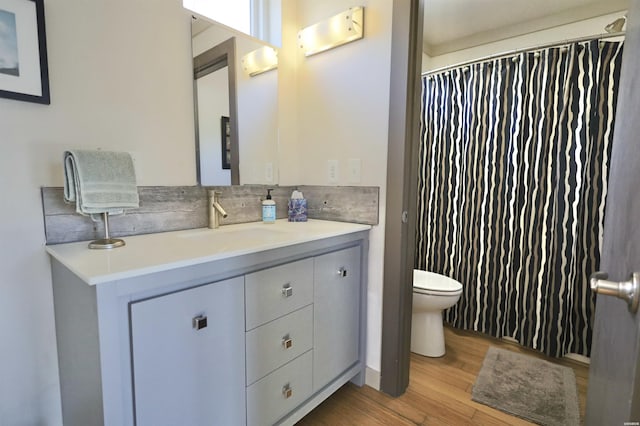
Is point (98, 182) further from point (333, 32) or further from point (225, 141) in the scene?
point (333, 32)

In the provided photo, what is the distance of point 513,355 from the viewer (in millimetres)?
1960

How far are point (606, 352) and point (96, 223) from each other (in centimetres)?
154

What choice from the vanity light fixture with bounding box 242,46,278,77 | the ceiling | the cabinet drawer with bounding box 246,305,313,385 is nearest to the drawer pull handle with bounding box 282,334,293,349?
the cabinet drawer with bounding box 246,305,313,385

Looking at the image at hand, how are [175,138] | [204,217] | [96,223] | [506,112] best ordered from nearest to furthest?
[96,223] → [175,138] → [204,217] → [506,112]

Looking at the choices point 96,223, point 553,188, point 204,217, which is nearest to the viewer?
point 96,223

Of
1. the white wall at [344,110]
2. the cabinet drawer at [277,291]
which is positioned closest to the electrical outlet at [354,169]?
the white wall at [344,110]

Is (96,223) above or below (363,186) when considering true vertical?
below

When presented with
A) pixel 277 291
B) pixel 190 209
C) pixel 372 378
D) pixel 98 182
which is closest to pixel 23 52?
pixel 98 182

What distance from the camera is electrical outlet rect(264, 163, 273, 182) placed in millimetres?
1775

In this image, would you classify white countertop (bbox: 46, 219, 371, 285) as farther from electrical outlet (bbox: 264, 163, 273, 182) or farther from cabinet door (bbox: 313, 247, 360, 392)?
electrical outlet (bbox: 264, 163, 273, 182)

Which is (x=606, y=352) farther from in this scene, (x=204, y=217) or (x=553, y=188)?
(x=553, y=188)

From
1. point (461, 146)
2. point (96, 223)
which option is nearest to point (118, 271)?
point (96, 223)

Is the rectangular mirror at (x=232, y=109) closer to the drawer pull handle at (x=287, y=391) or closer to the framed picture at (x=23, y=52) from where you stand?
the framed picture at (x=23, y=52)

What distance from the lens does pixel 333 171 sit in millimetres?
1740
